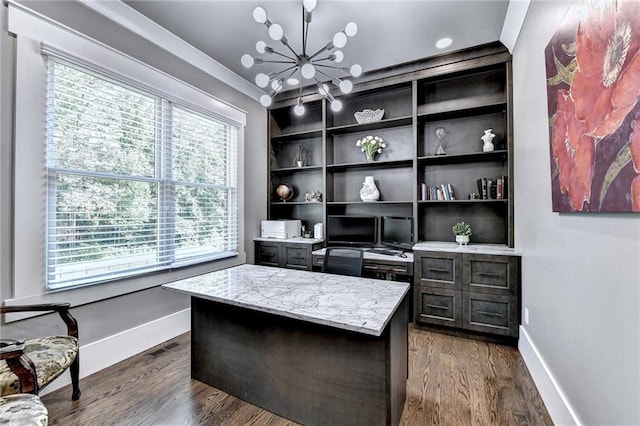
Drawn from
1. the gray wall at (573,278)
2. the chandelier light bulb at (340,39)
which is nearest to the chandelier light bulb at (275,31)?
the chandelier light bulb at (340,39)

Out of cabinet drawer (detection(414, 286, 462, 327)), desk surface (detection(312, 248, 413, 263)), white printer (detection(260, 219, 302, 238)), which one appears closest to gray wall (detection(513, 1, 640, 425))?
cabinet drawer (detection(414, 286, 462, 327))

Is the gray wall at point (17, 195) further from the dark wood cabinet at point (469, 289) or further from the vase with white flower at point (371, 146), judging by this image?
the dark wood cabinet at point (469, 289)

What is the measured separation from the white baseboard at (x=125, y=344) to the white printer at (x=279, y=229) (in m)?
1.43

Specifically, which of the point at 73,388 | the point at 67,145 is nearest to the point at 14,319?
the point at 73,388

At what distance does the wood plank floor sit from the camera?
1.68 m

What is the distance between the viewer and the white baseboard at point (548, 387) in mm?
1468

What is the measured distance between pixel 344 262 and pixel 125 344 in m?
1.99

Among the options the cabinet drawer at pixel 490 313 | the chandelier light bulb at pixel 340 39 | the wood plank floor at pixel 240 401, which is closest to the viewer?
the wood plank floor at pixel 240 401

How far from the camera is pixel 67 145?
2059 mm

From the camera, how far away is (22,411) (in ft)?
3.81

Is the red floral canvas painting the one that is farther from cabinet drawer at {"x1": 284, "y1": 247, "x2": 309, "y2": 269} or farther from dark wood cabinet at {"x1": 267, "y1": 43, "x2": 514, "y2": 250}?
cabinet drawer at {"x1": 284, "y1": 247, "x2": 309, "y2": 269}

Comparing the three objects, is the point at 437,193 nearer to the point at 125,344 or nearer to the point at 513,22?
the point at 513,22

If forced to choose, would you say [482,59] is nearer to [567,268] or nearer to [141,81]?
[567,268]

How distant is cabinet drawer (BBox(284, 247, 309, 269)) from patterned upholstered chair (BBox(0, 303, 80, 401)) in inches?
89.1
